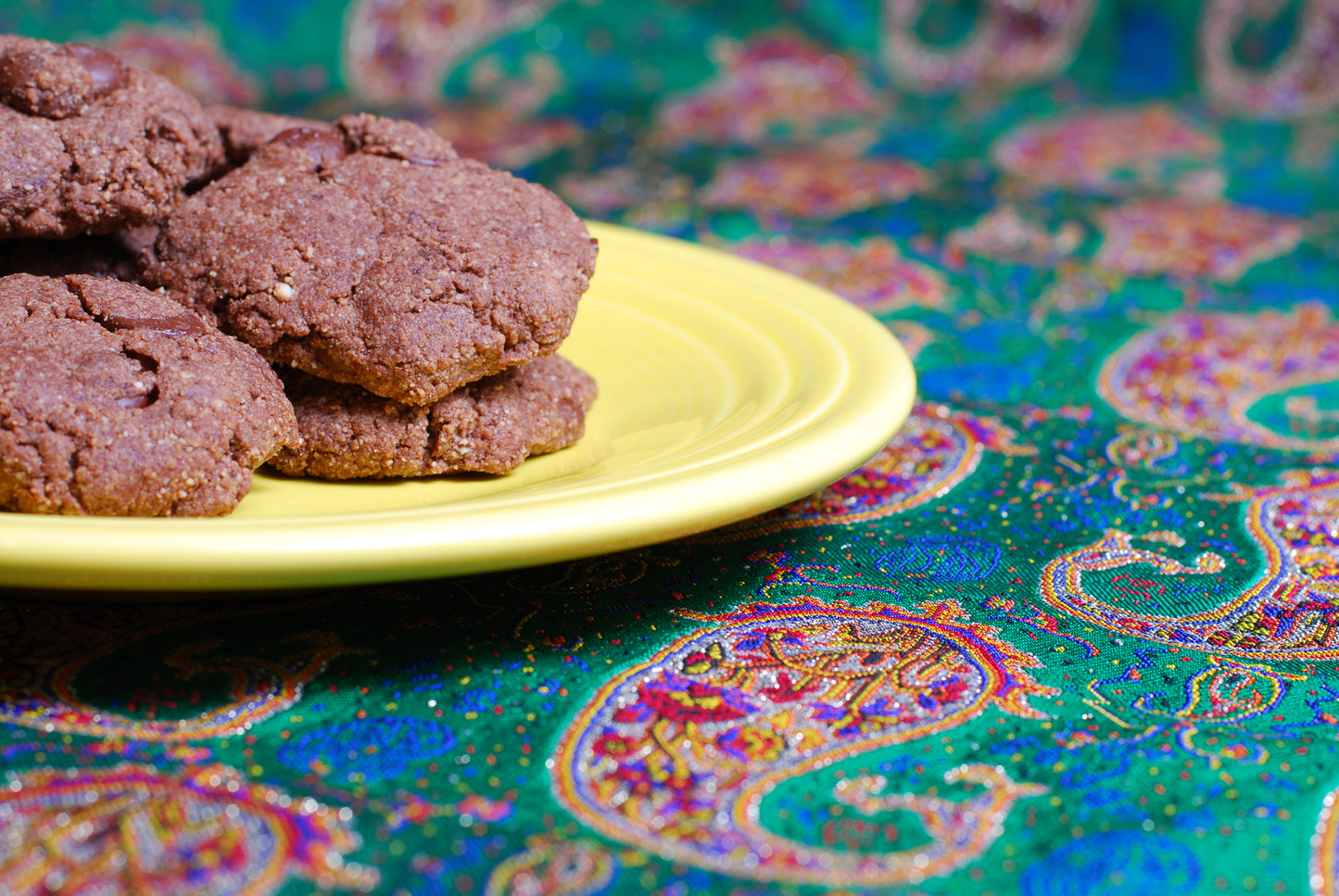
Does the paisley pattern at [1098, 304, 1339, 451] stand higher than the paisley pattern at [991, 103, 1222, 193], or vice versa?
the paisley pattern at [991, 103, 1222, 193]

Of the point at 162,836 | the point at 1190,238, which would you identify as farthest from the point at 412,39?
the point at 162,836

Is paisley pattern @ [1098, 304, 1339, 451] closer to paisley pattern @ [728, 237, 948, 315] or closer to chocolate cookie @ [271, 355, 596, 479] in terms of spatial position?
paisley pattern @ [728, 237, 948, 315]

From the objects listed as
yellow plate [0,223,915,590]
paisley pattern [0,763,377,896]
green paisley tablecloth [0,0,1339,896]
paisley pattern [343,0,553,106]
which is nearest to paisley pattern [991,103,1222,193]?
green paisley tablecloth [0,0,1339,896]

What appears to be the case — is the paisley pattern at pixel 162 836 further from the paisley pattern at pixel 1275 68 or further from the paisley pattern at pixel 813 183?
the paisley pattern at pixel 1275 68

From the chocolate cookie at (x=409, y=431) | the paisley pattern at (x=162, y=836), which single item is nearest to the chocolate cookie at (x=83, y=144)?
the chocolate cookie at (x=409, y=431)

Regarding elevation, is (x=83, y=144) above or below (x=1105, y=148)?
above

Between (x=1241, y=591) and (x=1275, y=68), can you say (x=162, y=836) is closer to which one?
(x=1241, y=591)
